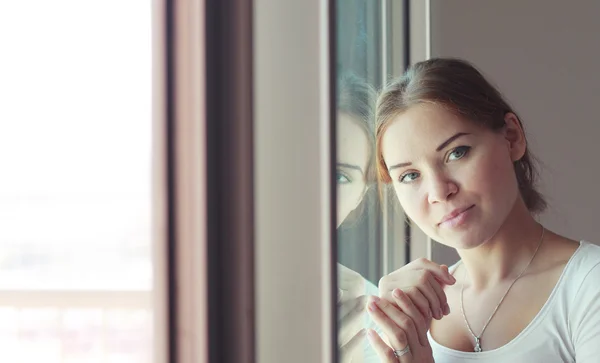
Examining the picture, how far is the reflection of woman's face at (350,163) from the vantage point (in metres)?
0.52

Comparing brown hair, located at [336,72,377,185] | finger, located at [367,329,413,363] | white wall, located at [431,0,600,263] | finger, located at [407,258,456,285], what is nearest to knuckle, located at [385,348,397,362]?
finger, located at [367,329,413,363]

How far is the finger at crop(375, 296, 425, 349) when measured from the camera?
66 cm

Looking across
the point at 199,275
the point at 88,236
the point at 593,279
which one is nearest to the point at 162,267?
the point at 199,275

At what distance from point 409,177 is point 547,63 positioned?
1052 mm

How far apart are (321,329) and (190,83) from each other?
192 millimetres

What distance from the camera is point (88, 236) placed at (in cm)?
250

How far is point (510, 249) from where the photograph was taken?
81 cm

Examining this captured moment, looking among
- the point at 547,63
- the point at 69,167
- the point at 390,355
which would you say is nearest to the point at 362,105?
the point at 390,355

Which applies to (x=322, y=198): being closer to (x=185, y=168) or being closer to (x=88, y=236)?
(x=185, y=168)

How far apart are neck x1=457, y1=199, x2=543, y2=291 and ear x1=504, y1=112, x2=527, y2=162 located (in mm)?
63

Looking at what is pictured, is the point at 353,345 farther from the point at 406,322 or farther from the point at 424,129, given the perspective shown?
the point at 424,129

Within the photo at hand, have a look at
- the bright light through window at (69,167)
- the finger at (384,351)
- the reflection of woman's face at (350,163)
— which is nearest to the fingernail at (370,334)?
the finger at (384,351)

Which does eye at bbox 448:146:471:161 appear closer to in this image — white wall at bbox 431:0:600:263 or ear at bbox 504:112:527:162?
ear at bbox 504:112:527:162

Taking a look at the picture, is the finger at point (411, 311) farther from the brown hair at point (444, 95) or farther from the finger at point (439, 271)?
the brown hair at point (444, 95)
